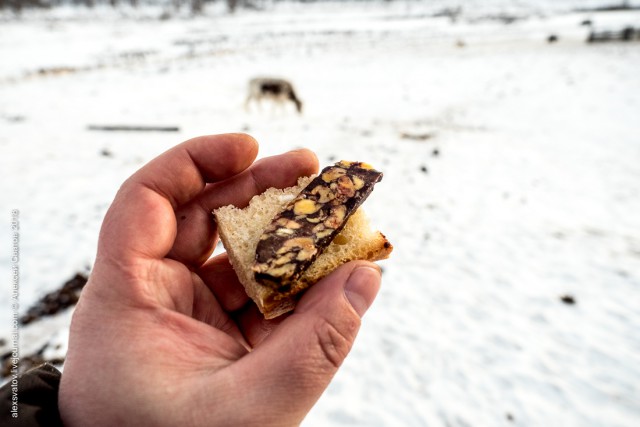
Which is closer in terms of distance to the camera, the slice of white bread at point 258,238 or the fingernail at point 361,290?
the fingernail at point 361,290

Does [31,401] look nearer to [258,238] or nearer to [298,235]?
[258,238]

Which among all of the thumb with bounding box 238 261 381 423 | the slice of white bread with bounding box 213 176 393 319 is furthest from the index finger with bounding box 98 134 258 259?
the thumb with bounding box 238 261 381 423

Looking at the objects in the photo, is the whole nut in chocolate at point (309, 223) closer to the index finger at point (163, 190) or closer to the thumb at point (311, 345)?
the thumb at point (311, 345)

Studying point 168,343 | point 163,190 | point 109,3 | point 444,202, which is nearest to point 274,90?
point 444,202

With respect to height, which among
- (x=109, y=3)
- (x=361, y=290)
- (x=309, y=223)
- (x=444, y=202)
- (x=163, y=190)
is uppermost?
(x=109, y=3)

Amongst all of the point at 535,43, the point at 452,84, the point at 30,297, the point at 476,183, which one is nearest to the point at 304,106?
the point at 452,84

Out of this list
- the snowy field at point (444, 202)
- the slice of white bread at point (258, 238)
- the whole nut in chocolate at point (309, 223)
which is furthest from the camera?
the snowy field at point (444, 202)

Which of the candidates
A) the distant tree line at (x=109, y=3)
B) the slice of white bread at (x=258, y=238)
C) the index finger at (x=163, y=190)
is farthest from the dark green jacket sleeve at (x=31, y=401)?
the distant tree line at (x=109, y=3)

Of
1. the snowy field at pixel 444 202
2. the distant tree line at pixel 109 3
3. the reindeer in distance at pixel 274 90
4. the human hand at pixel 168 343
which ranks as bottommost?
the snowy field at pixel 444 202
